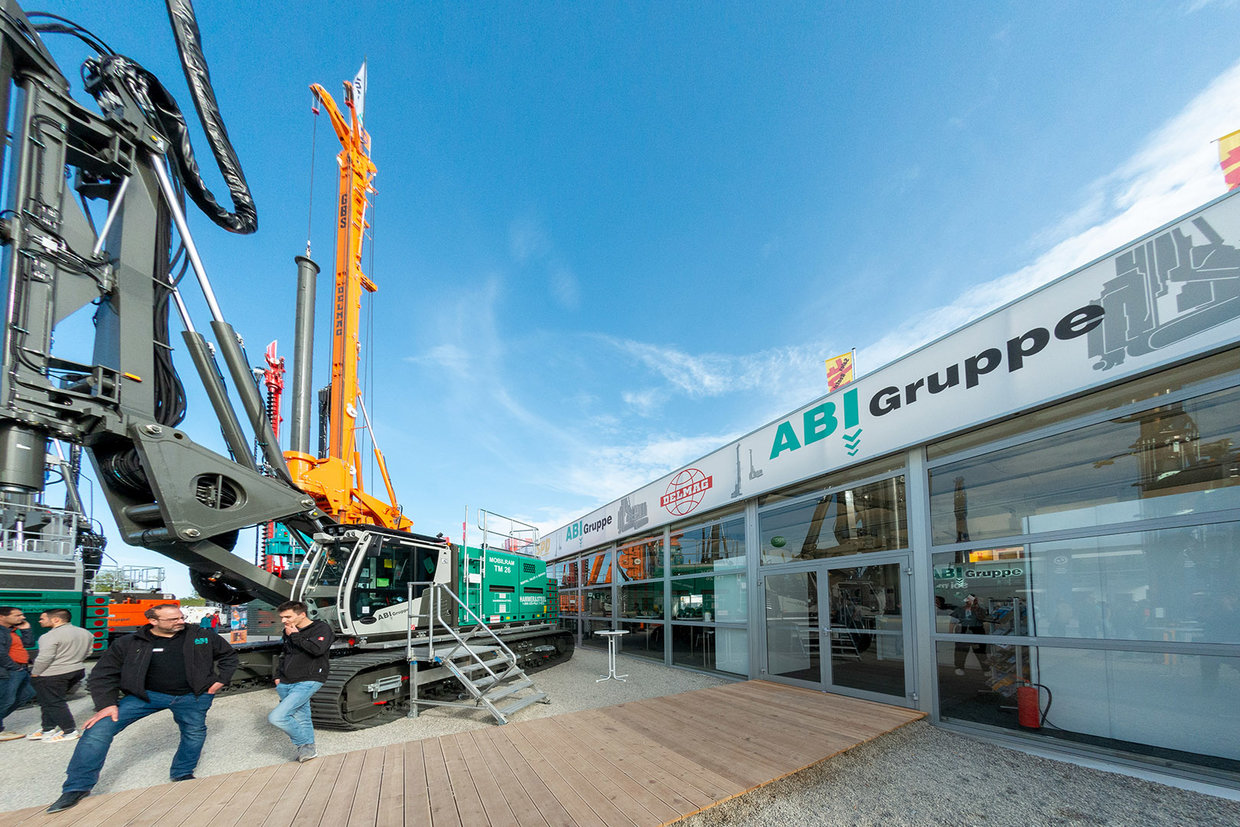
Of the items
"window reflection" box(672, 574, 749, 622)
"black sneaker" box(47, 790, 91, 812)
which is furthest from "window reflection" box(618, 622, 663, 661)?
"black sneaker" box(47, 790, 91, 812)

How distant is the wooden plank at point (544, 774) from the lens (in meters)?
3.34

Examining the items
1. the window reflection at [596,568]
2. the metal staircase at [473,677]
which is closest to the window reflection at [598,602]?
the window reflection at [596,568]

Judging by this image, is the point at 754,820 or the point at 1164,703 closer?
the point at 754,820

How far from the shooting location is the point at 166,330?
497 cm

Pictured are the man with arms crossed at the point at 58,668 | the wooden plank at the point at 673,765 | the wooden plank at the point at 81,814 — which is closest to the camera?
the wooden plank at the point at 81,814

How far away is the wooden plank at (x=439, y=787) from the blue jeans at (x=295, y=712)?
96 cm

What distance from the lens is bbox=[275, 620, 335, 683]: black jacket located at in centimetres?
443

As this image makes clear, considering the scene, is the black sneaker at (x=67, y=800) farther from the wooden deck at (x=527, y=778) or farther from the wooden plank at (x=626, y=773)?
the wooden plank at (x=626, y=773)

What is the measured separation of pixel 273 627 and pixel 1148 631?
1284cm

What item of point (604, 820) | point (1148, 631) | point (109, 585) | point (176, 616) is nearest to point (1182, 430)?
point (1148, 631)

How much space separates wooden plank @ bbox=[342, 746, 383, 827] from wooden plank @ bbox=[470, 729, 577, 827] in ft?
2.74

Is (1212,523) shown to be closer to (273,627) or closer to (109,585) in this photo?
(273,627)

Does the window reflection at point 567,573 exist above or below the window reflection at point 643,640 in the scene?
above

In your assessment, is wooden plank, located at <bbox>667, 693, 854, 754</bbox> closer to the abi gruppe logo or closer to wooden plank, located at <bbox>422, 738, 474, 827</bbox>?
wooden plank, located at <bbox>422, 738, 474, 827</bbox>
